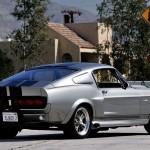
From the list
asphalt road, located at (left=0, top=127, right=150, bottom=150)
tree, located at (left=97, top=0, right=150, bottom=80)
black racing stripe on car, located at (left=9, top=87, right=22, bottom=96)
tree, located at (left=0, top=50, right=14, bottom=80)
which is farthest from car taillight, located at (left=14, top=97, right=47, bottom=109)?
tree, located at (left=0, top=50, right=14, bottom=80)

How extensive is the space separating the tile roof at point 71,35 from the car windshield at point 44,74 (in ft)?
164

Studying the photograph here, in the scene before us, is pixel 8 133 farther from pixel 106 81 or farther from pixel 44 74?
pixel 106 81

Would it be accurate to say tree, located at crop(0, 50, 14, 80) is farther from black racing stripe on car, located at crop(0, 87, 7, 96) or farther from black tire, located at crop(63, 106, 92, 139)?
black racing stripe on car, located at crop(0, 87, 7, 96)

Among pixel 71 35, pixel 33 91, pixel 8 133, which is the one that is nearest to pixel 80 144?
pixel 33 91

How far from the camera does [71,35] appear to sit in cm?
6588

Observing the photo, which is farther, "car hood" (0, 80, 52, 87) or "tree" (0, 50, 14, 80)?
"tree" (0, 50, 14, 80)

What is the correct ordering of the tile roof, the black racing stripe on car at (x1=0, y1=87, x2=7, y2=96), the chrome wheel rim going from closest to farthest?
the black racing stripe on car at (x1=0, y1=87, x2=7, y2=96) → the chrome wheel rim → the tile roof

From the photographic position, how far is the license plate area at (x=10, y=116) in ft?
41.6

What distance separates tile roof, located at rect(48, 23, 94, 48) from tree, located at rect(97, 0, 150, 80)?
1594 cm

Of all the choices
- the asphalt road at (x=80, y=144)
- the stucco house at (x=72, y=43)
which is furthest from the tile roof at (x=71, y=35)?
the asphalt road at (x=80, y=144)

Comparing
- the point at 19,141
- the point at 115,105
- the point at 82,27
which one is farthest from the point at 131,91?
the point at 82,27

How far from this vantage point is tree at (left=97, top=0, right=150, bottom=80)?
152 feet

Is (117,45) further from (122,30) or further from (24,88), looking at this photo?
(24,88)

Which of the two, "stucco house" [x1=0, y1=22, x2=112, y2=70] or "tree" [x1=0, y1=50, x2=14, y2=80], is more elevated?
"stucco house" [x1=0, y1=22, x2=112, y2=70]
